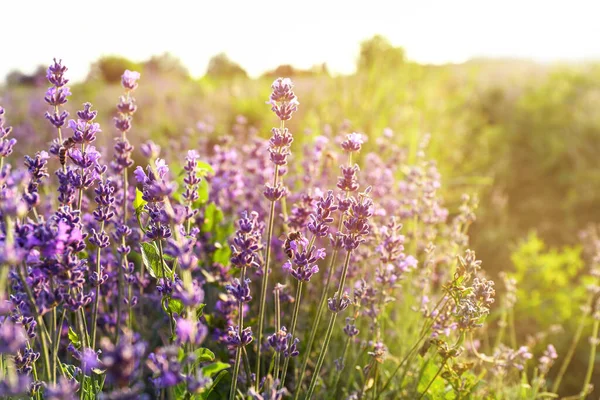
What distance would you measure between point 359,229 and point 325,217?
0.34ft

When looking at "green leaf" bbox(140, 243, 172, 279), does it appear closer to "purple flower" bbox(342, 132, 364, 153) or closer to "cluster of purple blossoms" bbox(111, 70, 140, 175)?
"cluster of purple blossoms" bbox(111, 70, 140, 175)

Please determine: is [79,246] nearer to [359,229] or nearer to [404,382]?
[359,229]

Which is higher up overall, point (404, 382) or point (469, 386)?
point (469, 386)

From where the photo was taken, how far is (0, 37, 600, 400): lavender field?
1346 mm

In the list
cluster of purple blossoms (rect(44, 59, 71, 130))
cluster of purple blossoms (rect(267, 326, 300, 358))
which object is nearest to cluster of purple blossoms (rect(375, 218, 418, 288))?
cluster of purple blossoms (rect(267, 326, 300, 358))

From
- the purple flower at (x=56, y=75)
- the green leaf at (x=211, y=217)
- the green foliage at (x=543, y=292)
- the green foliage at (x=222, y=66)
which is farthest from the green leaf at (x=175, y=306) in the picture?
the green foliage at (x=222, y=66)

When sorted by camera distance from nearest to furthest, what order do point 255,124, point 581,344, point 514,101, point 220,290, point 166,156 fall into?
point 220,290, point 581,344, point 166,156, point 255,124, point 514,101

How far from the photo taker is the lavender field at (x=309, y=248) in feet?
4.42

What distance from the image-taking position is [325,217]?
1556 mm

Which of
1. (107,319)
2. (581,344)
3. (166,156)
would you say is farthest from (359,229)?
(166,156)

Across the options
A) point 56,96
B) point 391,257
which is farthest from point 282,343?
point 56,96

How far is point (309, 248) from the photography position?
1598 mm

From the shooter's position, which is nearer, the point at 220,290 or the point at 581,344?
the point at 220,290

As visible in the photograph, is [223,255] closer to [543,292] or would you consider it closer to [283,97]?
[283,97]
